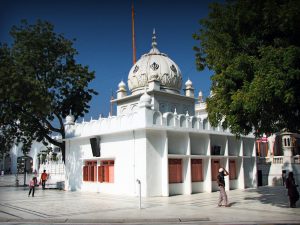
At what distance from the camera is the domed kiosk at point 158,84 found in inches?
1083

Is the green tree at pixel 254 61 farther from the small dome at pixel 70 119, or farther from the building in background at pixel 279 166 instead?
the building in background at pixel 279 166

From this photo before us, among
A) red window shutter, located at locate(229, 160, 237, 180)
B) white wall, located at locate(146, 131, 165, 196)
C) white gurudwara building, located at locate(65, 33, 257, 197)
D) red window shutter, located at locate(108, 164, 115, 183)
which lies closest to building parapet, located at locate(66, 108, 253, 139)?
white gurudwara building, located at locate(65, 33, 257, 197)

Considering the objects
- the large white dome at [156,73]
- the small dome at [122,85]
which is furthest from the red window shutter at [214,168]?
the small dome at [122,85]

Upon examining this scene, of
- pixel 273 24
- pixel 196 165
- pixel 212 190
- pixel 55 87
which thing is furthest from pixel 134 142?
pixel 273 24

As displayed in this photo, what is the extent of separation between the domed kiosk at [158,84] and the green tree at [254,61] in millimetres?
11681

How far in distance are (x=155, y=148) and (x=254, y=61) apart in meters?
9.20

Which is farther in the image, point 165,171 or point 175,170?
point 175,170

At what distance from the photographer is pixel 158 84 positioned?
1081 inches

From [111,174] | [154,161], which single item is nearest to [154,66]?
[111,174]

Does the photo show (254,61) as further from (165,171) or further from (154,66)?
(154,66)

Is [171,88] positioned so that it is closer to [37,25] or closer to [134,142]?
[134,142]

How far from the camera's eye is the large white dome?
28250mm

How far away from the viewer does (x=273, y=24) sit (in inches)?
504

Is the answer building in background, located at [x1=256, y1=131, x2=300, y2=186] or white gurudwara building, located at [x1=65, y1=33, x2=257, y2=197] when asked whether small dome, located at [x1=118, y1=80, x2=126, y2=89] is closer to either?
white gurudwara building, located at [x1=65, y1=33, x2=257, y2=197]
